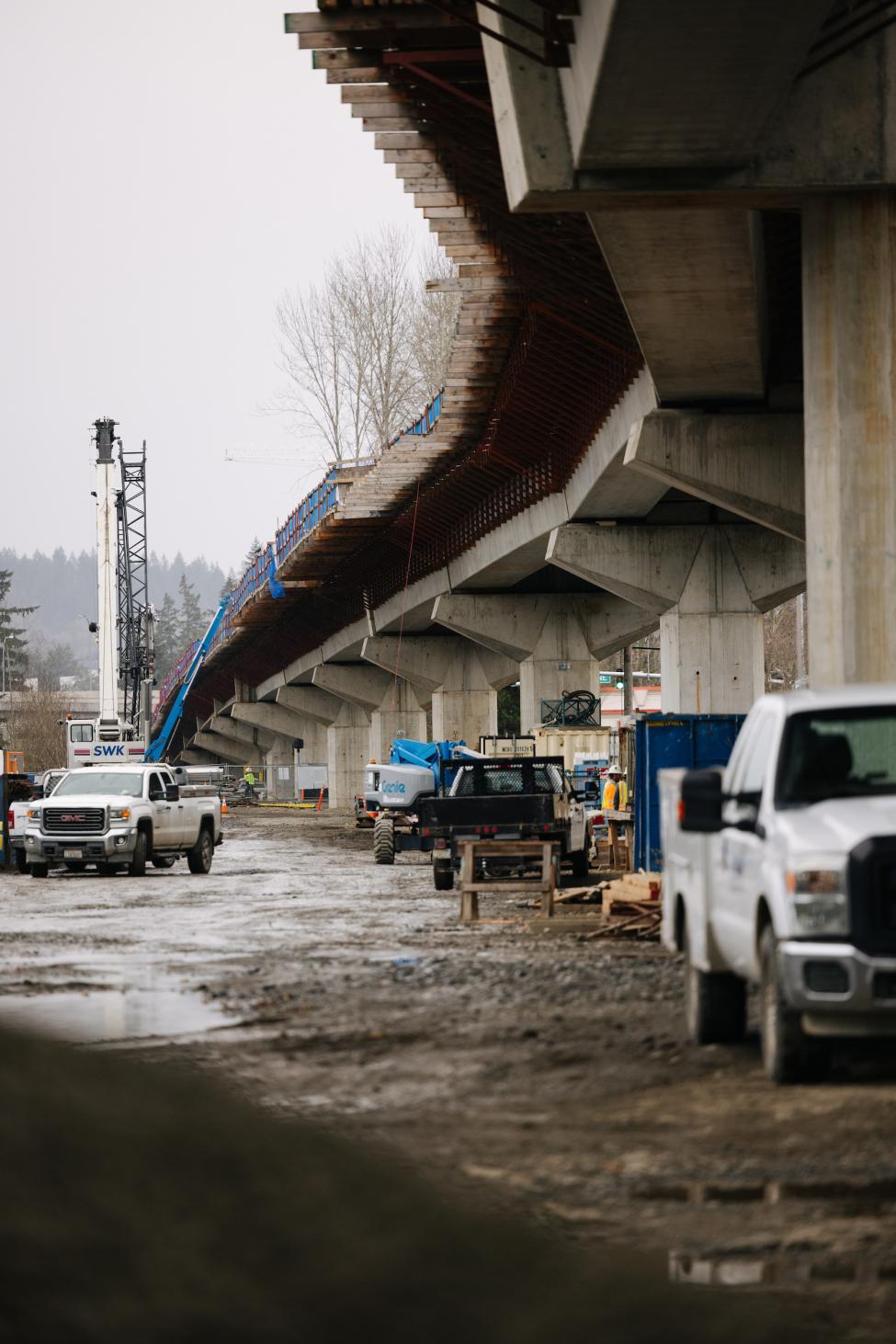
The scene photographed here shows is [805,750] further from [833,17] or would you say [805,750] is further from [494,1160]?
[833,17]

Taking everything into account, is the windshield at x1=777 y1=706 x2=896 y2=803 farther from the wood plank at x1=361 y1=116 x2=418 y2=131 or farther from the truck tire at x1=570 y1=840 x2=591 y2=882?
the truck tire at x1=570 y1=840 x2=591 y2=882

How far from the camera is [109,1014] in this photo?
13.9 meters

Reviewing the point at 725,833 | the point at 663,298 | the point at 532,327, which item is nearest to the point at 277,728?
the point at 532,327

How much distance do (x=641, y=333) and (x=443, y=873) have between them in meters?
Answer: 9.47

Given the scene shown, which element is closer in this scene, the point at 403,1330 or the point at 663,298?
the point at 403,1330

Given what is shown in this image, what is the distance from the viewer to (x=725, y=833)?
1121cm

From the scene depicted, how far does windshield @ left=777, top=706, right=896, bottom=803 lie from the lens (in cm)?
1055

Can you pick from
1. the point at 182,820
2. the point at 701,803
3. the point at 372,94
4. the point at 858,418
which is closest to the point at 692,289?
the point at 858,418

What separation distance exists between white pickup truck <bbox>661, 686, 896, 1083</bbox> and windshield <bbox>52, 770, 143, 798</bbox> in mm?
22613

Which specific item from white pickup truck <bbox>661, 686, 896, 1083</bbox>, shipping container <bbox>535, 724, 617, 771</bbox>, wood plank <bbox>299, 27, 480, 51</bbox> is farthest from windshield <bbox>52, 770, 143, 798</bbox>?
white pickup truck <bbox>661, 686, 896, 1083</bbox>

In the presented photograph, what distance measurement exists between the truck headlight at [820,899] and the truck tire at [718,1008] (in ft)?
6.80

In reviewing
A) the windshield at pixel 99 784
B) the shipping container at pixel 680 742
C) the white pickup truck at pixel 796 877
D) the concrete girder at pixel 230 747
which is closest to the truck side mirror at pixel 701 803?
the white pickup truck at pixel 796 877

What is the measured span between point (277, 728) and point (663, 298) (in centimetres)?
8560

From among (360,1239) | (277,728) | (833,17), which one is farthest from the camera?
(277,728)
